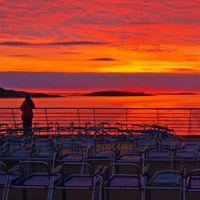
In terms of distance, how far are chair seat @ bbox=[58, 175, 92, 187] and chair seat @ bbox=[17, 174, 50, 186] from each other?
219 mm

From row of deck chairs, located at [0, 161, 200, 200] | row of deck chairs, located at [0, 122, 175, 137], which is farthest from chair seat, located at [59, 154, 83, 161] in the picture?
row of deck chairs, located at [0, 122, 175, 137]

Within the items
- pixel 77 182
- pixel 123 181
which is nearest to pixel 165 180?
pixel 123 181

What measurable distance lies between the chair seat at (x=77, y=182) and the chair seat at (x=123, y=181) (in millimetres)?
255

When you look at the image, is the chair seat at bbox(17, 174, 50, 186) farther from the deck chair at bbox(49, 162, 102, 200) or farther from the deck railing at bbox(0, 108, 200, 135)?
the deck railing at bbox(0, 108, 200, 135)

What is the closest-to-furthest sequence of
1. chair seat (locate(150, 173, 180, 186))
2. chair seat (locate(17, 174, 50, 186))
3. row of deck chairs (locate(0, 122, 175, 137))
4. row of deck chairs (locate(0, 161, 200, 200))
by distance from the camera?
row of deck chairs (locate(0, 161, 200, 200)) < chair seat (locate(150, 173, 180, 186)) < chair seat (locate(17, 174, 50, 186)) < row of deck chairs (locate(0, 122, 175, 137))

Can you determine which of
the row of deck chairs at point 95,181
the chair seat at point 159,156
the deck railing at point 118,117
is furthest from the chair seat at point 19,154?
the deck railing at point 118,117

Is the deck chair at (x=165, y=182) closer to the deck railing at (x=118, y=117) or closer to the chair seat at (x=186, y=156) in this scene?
the chair seat at (x=186, y=156)

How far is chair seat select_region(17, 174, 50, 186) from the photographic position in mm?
4997

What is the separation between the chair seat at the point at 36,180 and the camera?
16.4ft

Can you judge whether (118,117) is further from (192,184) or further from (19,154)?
(192,184)

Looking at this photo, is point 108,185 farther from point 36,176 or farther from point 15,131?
point 15,131

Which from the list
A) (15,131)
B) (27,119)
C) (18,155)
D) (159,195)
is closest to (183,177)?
(159,195)

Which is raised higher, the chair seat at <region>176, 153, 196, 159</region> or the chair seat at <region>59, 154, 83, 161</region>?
the chair seat at <region>59, 154, 83, 161</region>

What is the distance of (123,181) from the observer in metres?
5.00
